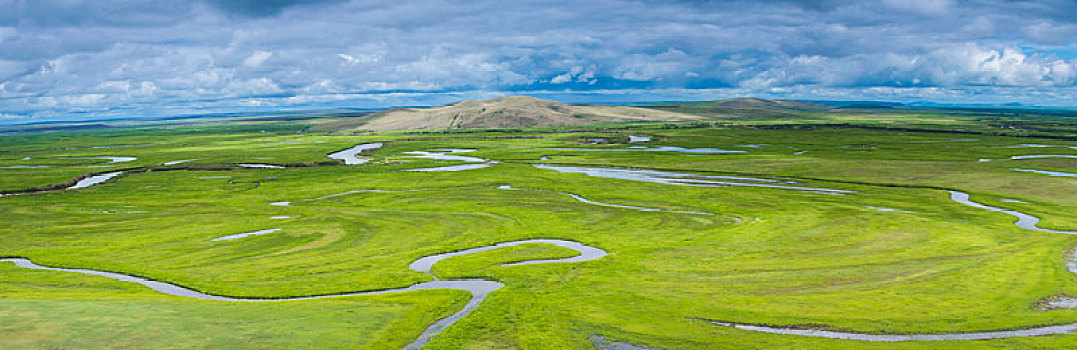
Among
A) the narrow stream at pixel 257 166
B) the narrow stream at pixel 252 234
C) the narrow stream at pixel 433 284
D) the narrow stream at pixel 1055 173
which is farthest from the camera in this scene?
the narrow stream at pixel 257 166

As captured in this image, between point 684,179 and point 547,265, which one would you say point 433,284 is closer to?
point 547,265

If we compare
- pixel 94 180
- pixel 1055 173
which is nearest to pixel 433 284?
pixel 1055 173

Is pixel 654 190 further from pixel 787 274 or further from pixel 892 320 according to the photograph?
pixel 892 320

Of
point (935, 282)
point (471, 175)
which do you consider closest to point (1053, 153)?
point (471, 175)

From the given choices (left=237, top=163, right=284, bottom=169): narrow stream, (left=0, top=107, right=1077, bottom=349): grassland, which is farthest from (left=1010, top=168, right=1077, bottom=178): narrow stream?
(left=237, top=163, right=284, bottom=169): narrow stream

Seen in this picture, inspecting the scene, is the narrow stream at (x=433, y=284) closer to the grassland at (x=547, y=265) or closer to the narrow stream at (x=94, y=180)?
the grassland at (x=547, y=265)

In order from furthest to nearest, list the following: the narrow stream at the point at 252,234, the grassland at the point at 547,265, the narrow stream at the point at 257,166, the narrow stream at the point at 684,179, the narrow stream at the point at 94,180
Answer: the narrow stream at the point at 257,166, the narrow stream at the point at 94,180, the narrow stream at the point at 684,179, the narrow stream at the point at 252,234, the grassland at the point at 547,265

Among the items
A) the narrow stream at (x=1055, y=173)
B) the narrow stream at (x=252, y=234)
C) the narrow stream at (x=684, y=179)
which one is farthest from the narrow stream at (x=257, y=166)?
the narrow stream at (x=1055, y=173)

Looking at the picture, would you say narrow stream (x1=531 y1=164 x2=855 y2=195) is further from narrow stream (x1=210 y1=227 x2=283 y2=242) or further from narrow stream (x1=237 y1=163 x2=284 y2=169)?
narrow stream (x1=237 y1=163 x2=284 y2=169)
